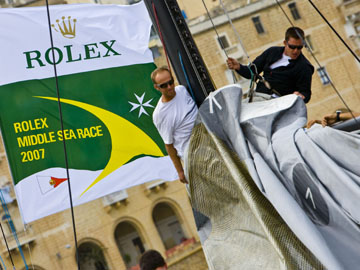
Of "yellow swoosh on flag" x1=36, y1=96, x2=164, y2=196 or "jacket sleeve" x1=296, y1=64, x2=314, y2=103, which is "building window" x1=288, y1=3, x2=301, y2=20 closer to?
"yellow swoosh on flag" x1=36, y1=96, x2=164, y2=196

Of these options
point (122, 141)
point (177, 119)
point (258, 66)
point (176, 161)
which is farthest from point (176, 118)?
point (122, 141)

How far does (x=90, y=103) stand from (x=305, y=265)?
275cm

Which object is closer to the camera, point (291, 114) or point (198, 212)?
point (291, 114)

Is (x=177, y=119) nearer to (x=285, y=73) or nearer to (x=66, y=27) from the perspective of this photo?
(x=285, y=73)

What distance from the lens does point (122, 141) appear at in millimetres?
4344

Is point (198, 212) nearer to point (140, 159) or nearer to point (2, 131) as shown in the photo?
point (140, 159)

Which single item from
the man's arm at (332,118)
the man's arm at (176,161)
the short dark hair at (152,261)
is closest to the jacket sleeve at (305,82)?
the man's arm at (176,161)

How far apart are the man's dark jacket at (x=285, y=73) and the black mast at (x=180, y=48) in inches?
7.8

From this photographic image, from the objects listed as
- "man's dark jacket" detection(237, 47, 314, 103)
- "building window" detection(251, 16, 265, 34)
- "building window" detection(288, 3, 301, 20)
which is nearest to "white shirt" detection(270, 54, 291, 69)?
"man's dark jacket" detection(237, 47, 314, 103)

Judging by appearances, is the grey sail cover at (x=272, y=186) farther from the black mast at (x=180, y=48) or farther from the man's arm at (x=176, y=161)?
the black mast at (x=180, y=48)

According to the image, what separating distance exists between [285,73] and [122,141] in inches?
71.5

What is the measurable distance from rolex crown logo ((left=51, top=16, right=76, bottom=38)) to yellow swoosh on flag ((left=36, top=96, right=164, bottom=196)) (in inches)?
18.1

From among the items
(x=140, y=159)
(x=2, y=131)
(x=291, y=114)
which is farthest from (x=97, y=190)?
(x=291, y=114)

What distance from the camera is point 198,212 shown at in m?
2.39
